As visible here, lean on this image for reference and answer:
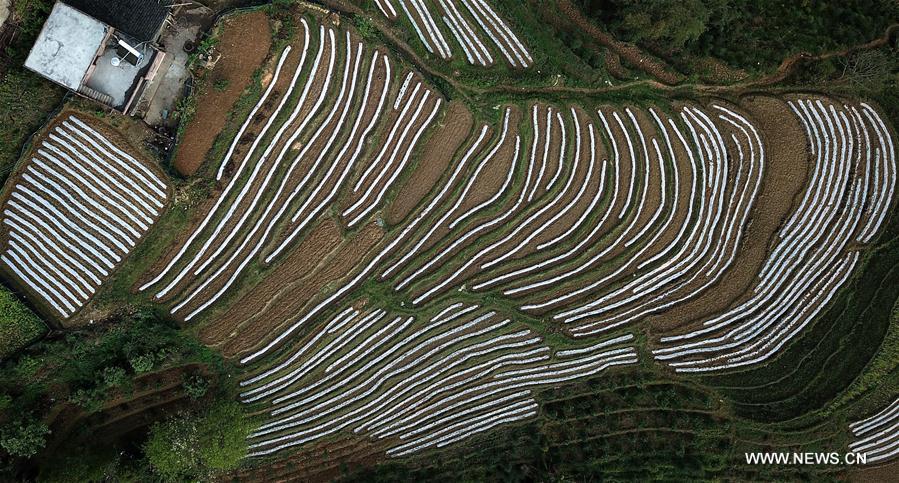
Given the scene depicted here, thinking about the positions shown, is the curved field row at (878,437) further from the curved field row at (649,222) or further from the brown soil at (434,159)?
the brown soil at (434,159)

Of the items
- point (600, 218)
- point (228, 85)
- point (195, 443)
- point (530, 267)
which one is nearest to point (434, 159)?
point (530, 267)

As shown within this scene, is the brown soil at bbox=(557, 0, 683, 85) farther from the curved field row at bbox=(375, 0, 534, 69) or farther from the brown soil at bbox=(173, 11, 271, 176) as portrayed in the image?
the brown soil at bbox=(173, 11, 271, 176)

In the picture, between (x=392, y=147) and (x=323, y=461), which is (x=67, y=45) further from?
(x=323, y=461)

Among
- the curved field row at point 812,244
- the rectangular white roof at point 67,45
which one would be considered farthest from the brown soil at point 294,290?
the curved field row at point 812,244

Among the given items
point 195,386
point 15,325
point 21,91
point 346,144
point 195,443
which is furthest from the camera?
point 346,144

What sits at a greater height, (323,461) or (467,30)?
(467,30)

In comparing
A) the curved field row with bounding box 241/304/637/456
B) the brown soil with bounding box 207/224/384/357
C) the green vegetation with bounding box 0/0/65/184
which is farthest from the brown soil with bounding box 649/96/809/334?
the green vegetation with bounding box 0/0/65/184
